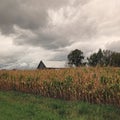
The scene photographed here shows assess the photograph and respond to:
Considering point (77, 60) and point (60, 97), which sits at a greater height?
point (77, 60)

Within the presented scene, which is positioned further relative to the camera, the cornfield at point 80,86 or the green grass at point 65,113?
the cornfield at point 80,86

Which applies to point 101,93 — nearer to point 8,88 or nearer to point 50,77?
point 50,77

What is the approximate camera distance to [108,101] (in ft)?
49.4

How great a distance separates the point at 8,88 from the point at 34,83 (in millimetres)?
5458

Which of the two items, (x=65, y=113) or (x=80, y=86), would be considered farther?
(x=80, y=86)

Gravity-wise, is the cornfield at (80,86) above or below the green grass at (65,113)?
above

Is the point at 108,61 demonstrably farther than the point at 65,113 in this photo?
Yes

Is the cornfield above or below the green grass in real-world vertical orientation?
above

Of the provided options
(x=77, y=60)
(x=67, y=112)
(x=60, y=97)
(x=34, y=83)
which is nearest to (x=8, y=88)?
(x=34, y=83)

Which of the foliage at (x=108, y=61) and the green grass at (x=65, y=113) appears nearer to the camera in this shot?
the green grass at (x=65, y=113)

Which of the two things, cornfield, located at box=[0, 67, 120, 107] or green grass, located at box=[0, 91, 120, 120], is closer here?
green grass, located at box=[0, 91, 120, 120]

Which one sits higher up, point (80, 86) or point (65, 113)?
point (80, 86)

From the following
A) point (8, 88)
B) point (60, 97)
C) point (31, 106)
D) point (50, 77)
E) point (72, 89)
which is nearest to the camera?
point (31, 106)

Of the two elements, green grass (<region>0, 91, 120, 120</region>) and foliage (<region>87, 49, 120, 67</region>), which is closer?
green grass (<region>0, 91, 120, 120</region>)
